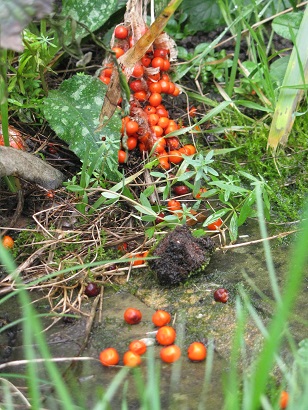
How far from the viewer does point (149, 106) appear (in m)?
2.86

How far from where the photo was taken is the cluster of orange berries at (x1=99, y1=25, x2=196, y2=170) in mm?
2748

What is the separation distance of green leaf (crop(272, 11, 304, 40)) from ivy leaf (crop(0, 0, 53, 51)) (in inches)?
61.3

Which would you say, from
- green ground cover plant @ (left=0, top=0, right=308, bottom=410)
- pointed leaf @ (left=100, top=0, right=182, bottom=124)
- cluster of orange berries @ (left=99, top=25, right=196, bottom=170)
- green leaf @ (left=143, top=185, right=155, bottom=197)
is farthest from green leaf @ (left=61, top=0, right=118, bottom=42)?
green leaf @ (left=143, top=185, right=155, bottom=197)

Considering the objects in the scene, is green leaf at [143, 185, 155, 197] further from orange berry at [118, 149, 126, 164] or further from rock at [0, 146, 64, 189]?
rock at [0, 146, 64, 189]

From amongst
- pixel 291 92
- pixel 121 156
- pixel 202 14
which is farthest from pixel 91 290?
pixel 202 14

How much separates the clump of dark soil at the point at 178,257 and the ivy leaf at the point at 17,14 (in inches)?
33.4

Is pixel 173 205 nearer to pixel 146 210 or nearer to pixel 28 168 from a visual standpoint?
pixel 146 210

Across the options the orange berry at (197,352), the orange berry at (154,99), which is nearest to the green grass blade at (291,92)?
the orange berry at (154,99)

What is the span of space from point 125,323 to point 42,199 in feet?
2.56

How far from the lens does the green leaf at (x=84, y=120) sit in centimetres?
260

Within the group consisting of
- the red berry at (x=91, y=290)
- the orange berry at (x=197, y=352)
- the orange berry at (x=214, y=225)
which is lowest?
the orange berry at (x=214, y=225)

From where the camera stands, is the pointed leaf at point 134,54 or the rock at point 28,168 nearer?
the rock at point 28,168

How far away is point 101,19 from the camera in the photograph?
3.03m

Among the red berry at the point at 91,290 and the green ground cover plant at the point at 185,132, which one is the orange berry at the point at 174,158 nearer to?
the green ground cover plant at the point at 185,132
